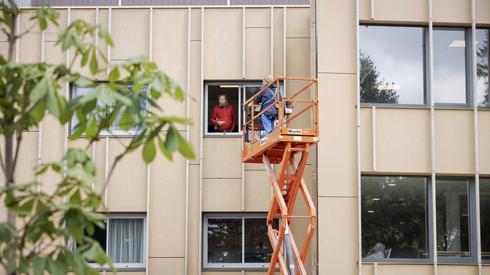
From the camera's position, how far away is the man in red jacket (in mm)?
18688

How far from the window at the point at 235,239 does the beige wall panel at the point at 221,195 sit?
0.87 feet

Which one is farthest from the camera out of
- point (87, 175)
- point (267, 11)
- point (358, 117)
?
point (267, 11)

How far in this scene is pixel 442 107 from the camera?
1778cm

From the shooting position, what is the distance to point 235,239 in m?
18.4

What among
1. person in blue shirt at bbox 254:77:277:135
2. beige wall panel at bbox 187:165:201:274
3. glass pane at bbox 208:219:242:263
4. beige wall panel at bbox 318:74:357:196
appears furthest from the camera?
glass pane at bbox 208:219:242:263

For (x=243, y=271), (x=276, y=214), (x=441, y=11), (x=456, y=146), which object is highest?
(x=441, y=11)

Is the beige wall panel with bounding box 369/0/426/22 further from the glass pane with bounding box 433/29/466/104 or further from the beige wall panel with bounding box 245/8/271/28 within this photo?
the beige wall panel with bounding box 245/8/271/28

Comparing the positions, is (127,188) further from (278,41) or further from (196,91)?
(278,41)

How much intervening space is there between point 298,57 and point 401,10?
7.87 feet

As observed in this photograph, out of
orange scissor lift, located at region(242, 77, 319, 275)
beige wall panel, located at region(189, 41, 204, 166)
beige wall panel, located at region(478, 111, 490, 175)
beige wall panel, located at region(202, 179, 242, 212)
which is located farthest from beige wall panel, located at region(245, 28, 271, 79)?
beige wall panel, located at region(478, 111, 490, 175)

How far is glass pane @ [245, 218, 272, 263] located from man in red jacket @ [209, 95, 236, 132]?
6.79 feet

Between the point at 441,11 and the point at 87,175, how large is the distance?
13732 millimetres

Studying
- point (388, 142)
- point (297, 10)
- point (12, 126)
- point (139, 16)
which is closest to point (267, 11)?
point (297, 10)

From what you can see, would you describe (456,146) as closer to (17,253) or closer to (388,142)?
(388,142)
